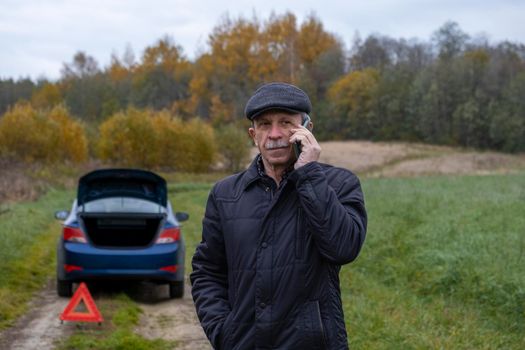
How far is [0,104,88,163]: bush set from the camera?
47938 millimetres

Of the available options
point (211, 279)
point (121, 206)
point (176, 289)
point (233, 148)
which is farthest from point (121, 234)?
point (233, 148)

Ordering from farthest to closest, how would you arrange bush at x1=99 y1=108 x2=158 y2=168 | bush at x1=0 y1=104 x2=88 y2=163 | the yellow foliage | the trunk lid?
the yellow foliage, bush at x1=99 y1=108 x2=158 y2=168, bush at x1=0 y1=104 x2=88 y2=163, the trunk lid

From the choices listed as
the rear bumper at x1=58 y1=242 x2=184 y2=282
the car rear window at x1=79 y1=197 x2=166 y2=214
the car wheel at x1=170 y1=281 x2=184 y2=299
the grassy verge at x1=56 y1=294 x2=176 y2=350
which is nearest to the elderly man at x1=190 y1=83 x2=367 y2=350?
the grassy verge at x1=56 y1=294 x2=176 y2=350

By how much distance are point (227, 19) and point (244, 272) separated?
9705 cm

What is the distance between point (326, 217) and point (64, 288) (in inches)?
306

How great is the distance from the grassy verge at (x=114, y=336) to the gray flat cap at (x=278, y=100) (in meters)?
4.64

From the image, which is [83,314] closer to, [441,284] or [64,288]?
[64,288]

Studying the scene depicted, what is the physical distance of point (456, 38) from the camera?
10681 centimetres

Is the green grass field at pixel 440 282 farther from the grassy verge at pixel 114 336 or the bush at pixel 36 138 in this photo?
the bush at pixel 36 138

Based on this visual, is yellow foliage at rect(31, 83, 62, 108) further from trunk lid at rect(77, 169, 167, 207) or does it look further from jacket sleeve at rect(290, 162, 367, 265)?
jacket sleeve at rect(290, 162, 367, 265)

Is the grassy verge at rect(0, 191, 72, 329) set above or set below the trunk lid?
below

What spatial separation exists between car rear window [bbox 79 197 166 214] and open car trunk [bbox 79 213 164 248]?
0.08 m

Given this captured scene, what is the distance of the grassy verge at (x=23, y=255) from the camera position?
925cm

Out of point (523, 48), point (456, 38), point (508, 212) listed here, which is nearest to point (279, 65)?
point (456, 38)
